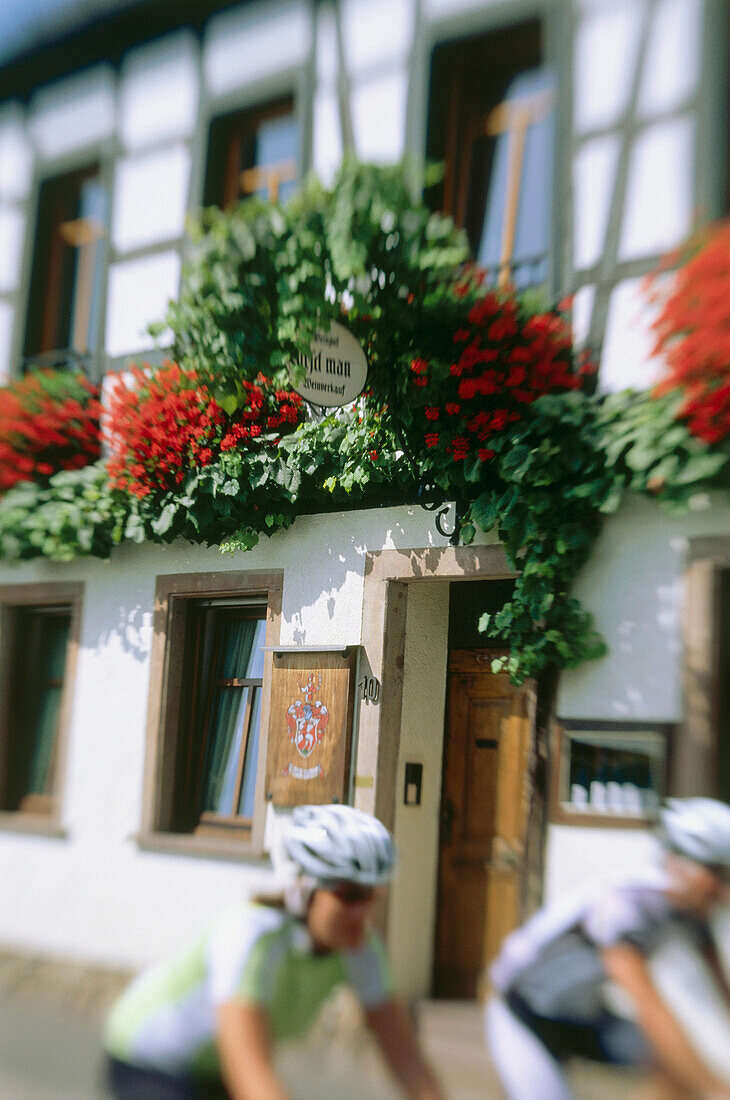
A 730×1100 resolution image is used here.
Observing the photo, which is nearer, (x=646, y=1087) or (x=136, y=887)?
(x=646, y=1087)

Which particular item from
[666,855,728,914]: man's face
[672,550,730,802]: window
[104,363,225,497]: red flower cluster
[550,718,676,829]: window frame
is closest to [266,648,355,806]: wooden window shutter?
[550,718,676,829]: window frame

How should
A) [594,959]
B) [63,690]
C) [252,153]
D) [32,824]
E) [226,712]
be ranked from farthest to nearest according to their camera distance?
[63,690], [32,824], [252,153], [226,712], [594,959]

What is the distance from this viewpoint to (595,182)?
564 centimetres

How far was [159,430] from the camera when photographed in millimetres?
6703

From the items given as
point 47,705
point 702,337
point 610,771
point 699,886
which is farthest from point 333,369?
point 47,705

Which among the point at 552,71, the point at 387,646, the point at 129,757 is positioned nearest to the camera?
the point at 552,71

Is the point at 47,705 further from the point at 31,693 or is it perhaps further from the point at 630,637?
the point at 630,637

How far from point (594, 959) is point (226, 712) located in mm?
4685

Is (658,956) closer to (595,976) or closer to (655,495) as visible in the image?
(595,976)

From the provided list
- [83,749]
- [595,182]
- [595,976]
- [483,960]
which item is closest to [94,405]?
[83,749]

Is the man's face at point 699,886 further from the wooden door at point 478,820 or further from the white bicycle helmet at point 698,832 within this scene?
the wooden door at point 478,820

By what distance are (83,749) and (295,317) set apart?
385 centimetres

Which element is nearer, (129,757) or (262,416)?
(262,416)

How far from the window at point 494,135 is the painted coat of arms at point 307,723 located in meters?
2.63
